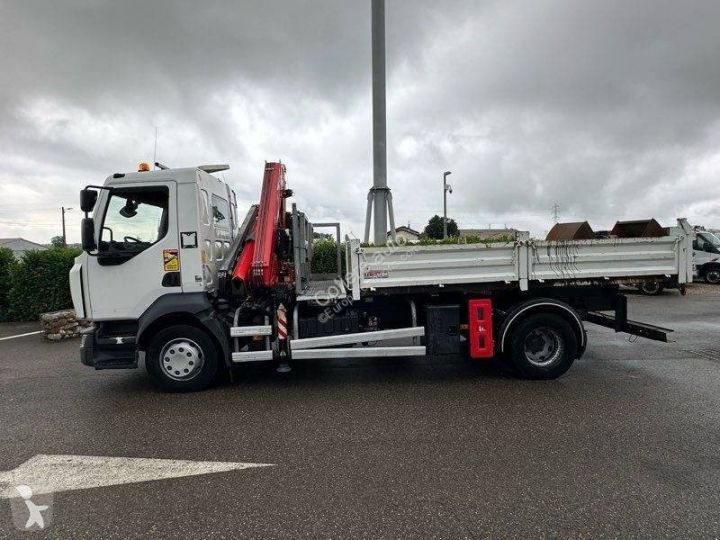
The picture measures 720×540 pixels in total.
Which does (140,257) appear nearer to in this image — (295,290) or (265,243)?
(265,243)

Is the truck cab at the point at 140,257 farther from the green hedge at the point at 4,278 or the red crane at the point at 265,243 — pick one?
the green hedge at the point at 4,278

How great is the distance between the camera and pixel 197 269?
4844 mm

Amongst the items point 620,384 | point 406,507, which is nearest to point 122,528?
point 406,507

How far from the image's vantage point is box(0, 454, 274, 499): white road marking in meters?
3.04

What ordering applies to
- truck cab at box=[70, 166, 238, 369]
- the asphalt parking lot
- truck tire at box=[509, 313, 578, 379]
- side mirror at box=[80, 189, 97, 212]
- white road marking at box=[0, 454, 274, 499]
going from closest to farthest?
the asphalt parking lot → white road marking at box=[0, 454, 274, 499] → side mirror at box=[80, 189, 97, 212] → truck cab at box=[70, 166, 238, 369] → truck tire at box=[509, 313, 578, 379]

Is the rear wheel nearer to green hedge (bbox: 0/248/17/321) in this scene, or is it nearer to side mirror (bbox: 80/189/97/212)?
side mirror (bbox: 80/189/97/212)

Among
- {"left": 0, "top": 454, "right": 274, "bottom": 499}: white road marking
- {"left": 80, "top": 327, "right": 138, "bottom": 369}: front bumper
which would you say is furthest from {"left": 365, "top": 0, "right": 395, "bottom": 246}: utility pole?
{"left": 0, "top": 454, "right": 274, "bottom": 499}: white road marking

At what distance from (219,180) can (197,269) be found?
1521 mm

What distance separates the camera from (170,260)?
481 centimetres

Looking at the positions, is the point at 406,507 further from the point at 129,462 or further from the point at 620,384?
the point at 620,384

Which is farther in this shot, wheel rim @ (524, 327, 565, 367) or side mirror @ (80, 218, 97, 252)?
wheel rim @ (524, 327, 565, 367)

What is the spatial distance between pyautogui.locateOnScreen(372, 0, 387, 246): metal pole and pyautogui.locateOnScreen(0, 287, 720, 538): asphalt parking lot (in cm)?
270

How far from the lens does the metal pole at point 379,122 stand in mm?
7184

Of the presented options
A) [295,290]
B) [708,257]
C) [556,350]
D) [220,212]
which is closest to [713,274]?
[708,257]
